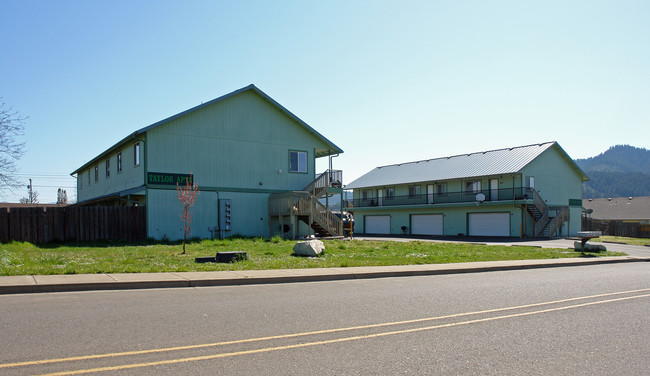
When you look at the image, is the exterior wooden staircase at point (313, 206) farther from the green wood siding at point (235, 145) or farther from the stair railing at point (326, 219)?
the green wood siding at point (235, 145)

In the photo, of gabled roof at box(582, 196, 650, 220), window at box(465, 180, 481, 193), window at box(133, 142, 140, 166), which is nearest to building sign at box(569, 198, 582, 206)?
window at box(465, 180, 481, 193)

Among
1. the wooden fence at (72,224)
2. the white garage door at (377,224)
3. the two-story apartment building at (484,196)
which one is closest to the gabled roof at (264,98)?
the wooden fence at (72,224)

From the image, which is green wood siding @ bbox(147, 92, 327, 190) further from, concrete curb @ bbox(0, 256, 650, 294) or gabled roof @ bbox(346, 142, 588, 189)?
gabled roof @ bbox(346, 142, 588, 189)

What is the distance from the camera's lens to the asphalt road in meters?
5.50

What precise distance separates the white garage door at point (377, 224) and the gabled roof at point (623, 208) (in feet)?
117

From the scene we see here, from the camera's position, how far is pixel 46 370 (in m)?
5.16

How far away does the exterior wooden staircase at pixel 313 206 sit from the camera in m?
29.9

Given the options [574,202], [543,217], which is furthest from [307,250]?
[574,202]

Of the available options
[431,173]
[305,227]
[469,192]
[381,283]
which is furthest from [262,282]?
[431,173]

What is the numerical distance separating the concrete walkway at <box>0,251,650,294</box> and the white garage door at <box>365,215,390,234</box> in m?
39.0

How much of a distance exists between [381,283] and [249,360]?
24.2 ft

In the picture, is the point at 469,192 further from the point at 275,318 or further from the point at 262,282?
the point at 275,318

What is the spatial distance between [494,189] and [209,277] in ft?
124

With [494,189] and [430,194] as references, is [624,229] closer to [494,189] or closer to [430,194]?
[494,189]
